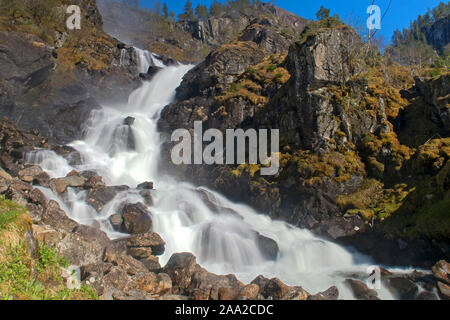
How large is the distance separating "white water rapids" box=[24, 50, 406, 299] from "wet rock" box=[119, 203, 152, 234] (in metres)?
0.66

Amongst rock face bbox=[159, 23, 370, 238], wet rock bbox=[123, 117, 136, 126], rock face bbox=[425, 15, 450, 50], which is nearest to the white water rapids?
rock face bbox=[159, 23, 370, 238]

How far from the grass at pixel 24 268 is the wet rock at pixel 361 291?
10.1m

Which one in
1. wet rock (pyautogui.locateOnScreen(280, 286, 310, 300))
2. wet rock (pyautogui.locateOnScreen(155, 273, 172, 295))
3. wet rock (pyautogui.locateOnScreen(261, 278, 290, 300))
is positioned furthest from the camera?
wet rock (pyautogui.locateOnScreen(155, 273, 172, 295))

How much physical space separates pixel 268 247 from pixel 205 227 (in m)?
3.95

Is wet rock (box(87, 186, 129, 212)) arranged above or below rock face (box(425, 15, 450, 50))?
below

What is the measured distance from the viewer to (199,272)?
39.8 feet

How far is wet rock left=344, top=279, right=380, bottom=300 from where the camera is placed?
474 inches

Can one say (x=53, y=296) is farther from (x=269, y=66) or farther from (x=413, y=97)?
(x=269, y=66)

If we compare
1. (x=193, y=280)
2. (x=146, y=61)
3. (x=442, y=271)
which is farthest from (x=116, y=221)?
(x=146, y=61)

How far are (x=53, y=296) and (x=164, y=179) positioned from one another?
21.9m

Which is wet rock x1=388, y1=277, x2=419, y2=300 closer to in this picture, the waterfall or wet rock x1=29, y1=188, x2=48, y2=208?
wet rock x1=29, y1=188, x2=48, y2=208

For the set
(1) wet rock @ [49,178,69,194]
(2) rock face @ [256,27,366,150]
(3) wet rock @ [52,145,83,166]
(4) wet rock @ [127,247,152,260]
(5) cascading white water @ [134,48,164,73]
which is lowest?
(4) wet rock @ [127,247,152,260]
